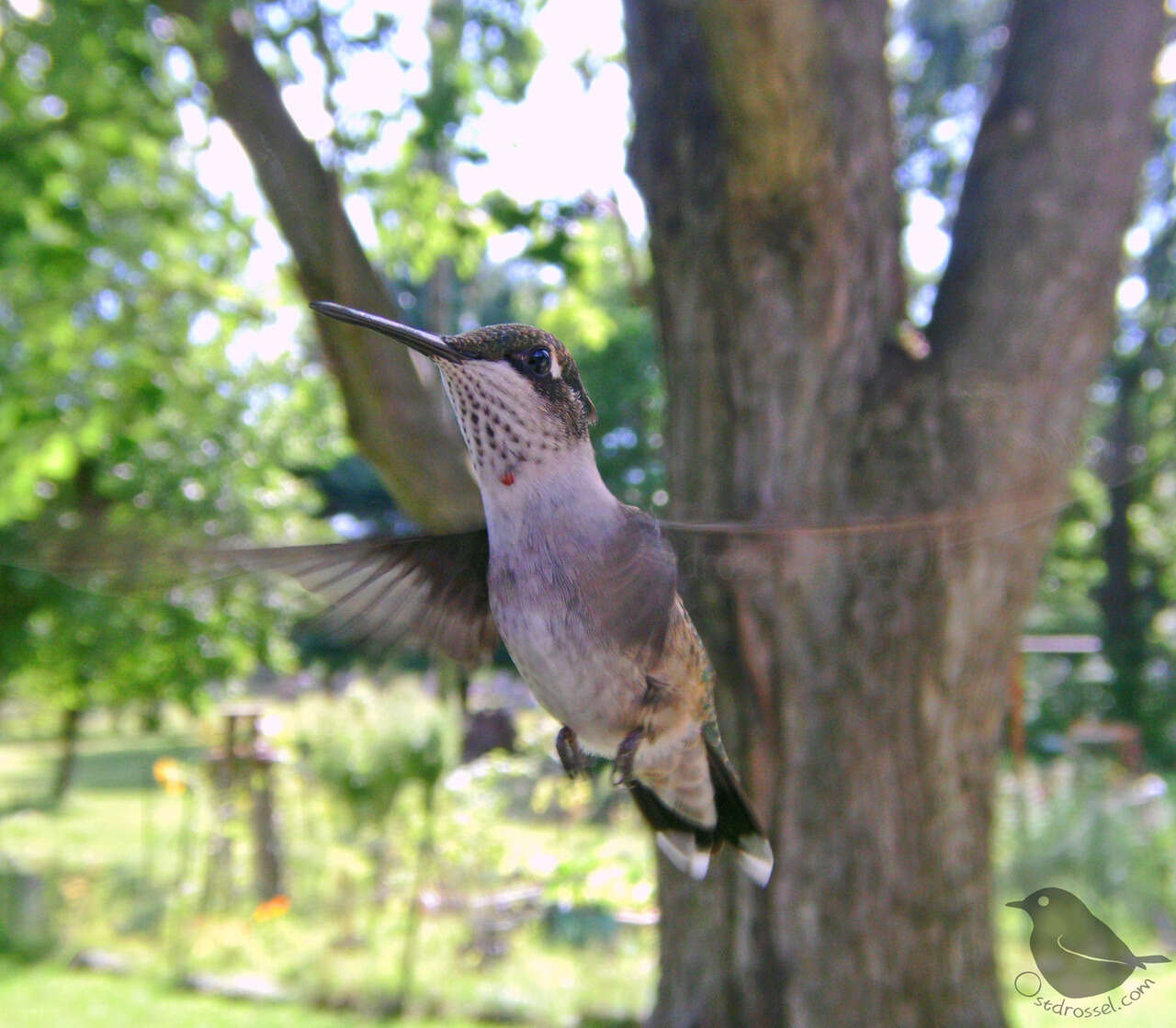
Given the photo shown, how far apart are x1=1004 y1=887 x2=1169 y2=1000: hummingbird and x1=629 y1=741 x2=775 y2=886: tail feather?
307 mm

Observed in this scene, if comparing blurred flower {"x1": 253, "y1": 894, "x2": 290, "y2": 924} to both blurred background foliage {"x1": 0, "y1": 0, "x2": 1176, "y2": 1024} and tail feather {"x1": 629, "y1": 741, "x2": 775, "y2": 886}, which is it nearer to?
blurred background foliage {"x1": 0, "y1": 0, "x2": 1176, "y2": 1024}

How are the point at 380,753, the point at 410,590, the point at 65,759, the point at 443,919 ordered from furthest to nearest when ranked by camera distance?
the point at 65,759 → the point at 443,919 → the point at 380,753 → the point at 410,590

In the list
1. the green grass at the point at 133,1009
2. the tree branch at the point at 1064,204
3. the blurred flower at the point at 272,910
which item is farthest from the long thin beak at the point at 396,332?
the blurred flower at the point at 272,910

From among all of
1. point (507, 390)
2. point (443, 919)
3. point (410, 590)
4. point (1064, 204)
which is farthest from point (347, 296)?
point (443, 919)

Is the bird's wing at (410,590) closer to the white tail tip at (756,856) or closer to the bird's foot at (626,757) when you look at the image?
the bird's foot at (626,757)

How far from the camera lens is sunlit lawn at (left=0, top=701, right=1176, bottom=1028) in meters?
6.29

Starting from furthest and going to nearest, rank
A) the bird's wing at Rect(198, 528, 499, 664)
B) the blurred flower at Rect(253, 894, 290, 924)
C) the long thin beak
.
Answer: the blurred flower at Rect(253, 894, 290, 924) → the bird's wing at Rect(198, 528, 499, 664) → the long thin beak

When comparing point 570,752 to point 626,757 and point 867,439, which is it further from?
point 867,439

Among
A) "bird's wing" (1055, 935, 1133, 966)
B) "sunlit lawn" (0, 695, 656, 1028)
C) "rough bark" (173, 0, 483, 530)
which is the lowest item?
"sunlit lawn" (0, 695, 656, 1028)

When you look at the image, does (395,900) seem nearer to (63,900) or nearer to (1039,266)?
(63,900)

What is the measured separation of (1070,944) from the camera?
3.83 ft

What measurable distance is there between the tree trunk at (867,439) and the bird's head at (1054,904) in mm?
1130

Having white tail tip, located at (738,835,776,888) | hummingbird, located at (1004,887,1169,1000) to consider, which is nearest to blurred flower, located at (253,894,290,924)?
white tail tip, located at (738,835,776,888)

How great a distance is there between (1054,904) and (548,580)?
784mm
